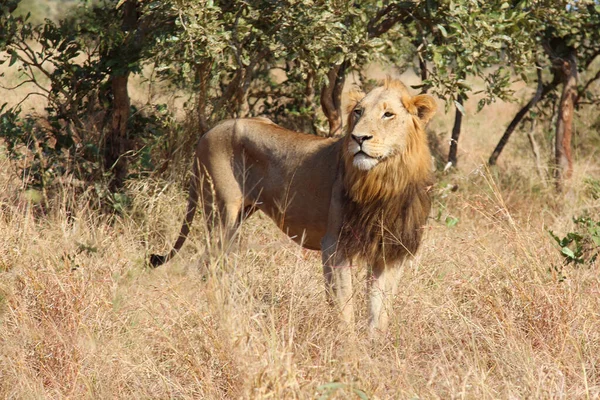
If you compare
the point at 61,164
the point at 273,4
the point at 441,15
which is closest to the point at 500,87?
the point at 441,15

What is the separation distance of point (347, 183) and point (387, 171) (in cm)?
25

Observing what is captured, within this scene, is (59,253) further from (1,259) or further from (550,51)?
(550,51)

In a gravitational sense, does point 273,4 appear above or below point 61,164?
above

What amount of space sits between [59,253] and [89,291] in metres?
0.52

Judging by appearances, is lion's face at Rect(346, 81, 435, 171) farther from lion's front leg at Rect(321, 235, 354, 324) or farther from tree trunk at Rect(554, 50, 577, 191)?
tree trunk at Rect(554, 50, 577, 191)

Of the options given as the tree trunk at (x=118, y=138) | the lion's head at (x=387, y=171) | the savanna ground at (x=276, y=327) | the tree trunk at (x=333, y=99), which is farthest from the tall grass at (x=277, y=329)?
the tree trunk at (x=333, y=99)

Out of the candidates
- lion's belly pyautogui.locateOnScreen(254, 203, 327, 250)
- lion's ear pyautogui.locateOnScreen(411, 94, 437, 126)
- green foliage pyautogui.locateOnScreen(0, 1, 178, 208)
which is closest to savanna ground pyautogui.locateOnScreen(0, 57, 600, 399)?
lion's belly pyautogui.locateOnScreen(254, 203, 327, 250)

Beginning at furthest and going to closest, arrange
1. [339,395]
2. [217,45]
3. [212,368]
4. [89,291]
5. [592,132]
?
[592,132], [217,45], [89,291], [212,368], [339,395]

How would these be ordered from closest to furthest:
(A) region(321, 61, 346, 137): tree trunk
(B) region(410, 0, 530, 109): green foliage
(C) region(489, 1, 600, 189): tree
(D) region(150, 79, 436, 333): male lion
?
(D) region(150, 79, 436, 333): male lion
(B) region(410, 0, 530, 109): green foliage
(A) region(321, 61, 346, 137): tree trunk
(C) region(489, 1, 600, 189): tree

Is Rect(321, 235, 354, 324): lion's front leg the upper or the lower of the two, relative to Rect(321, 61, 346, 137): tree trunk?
lower

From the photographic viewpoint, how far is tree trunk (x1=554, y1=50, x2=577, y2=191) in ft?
27.3

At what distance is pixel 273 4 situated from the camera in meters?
5.76

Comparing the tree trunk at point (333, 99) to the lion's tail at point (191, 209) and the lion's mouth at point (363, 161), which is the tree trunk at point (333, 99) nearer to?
the lion's tail at point (191, 209)

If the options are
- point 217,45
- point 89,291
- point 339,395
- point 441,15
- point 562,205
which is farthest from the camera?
point 562,205
